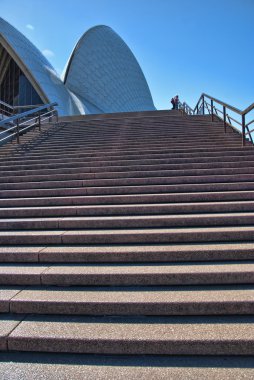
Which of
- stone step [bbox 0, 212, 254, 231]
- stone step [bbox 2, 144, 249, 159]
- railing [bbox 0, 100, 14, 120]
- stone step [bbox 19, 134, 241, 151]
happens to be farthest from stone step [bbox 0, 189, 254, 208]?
railing [bbox 0, 100, 14, 120]

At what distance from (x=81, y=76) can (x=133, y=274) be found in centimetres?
2958

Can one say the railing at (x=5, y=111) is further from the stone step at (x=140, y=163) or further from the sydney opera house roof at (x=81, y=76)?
the sydney opera house roof at (x=81, y=76)

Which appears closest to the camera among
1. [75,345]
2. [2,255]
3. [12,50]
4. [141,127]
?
[75,345]

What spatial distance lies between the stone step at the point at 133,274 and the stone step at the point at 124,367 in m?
0.68

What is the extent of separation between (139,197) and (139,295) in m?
1.82

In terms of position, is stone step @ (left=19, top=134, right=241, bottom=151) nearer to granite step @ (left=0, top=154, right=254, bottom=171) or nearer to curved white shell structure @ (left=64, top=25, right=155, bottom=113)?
granite step @ (left=0, top=154, right=254, bottom=171)

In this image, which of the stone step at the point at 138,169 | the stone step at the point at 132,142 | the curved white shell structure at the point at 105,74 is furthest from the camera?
the curved white shell structure at the point at 105,74

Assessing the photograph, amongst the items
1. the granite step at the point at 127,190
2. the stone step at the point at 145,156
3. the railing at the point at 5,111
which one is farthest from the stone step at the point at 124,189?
the railing at the point at 5,111

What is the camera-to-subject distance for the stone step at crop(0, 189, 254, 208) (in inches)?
158

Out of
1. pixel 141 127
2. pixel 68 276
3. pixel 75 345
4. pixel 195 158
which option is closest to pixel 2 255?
pixel 68 276

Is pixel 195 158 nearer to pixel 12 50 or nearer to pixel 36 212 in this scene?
pixel 36 212

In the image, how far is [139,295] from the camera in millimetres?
2482

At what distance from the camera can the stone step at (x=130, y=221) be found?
345 centimetres

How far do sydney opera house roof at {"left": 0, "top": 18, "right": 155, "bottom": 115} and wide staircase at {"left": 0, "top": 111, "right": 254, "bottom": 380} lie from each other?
A: 764 inches
